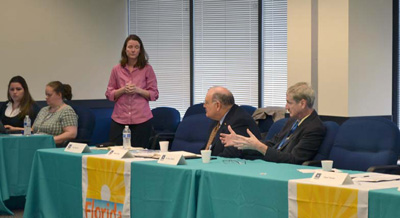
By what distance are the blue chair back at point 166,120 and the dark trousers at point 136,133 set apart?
66.7 inches

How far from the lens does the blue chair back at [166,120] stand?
8281 millimetres

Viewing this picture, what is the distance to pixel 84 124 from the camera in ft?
23.8

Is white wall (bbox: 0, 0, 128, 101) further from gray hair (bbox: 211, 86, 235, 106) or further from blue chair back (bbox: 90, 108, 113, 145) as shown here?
gray hair (bbox: 211, 86, 235, 106)

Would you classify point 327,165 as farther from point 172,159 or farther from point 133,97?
point 133,97

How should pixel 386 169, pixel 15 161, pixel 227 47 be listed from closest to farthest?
1. pixel 386 169
2. pixel 15 161
3. pixel 227 47

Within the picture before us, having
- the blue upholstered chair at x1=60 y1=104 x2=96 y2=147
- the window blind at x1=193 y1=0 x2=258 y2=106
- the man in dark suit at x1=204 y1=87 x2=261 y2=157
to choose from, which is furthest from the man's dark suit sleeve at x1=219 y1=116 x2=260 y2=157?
the window blind at x1=193 y1=0 x2=258 y2=106

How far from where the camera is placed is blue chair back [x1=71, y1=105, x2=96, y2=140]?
7207 millimetres

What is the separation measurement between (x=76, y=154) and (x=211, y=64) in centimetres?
444

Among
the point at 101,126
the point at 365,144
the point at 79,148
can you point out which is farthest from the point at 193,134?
the point at 101,126

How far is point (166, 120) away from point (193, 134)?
105 inches

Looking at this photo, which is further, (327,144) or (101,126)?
(101,126)

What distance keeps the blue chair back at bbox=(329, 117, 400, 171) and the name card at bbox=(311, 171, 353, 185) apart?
142 cm

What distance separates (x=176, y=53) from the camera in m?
9.32

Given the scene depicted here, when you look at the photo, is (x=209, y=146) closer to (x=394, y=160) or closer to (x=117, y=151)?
(x=117, y=151)
